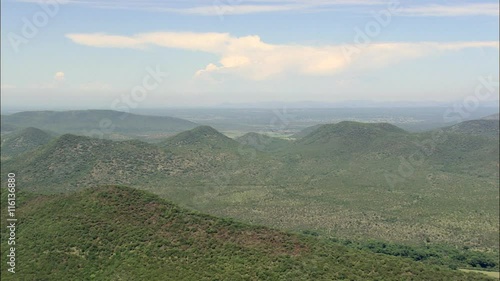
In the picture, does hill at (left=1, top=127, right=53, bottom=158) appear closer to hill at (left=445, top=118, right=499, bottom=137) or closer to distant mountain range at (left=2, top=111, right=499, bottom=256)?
distant mountain range at (left=2, top=111, right=499, bottom=256)

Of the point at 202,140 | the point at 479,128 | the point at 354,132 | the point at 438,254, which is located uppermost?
the point at 479,128

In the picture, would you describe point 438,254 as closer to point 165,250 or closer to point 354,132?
point 165,250

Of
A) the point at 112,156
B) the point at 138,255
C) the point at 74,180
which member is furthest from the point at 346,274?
the point at 112,156

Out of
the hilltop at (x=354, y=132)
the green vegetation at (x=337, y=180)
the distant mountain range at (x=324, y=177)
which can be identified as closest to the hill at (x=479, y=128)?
the hilltop at (x=354, y=132)

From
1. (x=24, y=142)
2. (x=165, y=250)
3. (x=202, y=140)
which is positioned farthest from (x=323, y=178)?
(x=24, y=142)

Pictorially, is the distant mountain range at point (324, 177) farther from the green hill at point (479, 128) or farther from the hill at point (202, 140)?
the green hill at point (479, 128)

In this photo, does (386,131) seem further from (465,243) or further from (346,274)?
(346,274)
